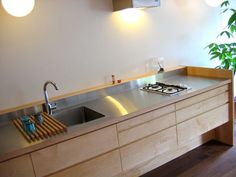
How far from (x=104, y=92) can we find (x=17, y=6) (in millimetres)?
1071

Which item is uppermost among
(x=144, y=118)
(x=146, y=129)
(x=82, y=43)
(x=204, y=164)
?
(x=82, y=43)

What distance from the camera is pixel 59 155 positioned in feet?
5.43

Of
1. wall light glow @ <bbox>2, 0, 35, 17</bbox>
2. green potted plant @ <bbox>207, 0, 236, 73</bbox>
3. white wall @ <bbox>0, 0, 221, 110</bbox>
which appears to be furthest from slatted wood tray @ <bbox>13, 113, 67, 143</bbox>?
green potted plant @ <bbox>207, 0, 236, 73</bbox>

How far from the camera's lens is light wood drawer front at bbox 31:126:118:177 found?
1597 millimetres

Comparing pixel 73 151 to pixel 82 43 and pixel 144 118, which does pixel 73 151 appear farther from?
pixel 82 43

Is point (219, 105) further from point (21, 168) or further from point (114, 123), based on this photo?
point (21, 168)

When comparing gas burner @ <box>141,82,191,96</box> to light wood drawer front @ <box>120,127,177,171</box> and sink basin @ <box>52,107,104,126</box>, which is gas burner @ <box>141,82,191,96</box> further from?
sink basin @ <box>52,107,104,126</box>

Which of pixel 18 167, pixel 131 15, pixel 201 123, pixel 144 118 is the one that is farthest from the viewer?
pixel 131 15

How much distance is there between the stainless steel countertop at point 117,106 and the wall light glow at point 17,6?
2.79 ft

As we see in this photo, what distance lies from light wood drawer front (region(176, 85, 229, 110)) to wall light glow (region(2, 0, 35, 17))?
4.79ft

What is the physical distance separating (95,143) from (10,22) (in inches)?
45.9

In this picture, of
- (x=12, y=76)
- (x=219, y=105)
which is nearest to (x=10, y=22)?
(x=12, y=76)

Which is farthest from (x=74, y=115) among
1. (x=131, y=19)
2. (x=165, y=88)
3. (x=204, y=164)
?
(x=204, y=164)

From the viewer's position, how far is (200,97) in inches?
93.2
